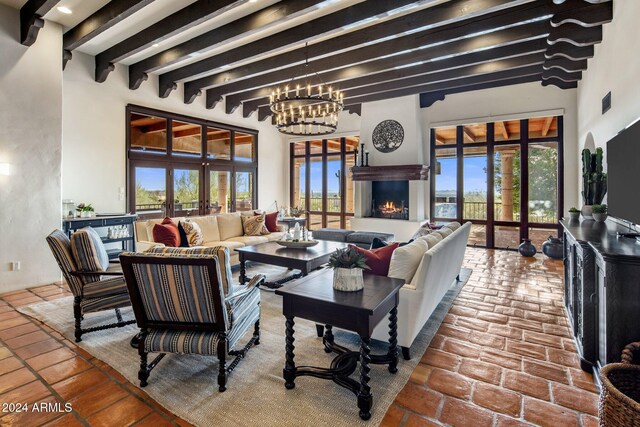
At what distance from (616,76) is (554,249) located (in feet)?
11.5

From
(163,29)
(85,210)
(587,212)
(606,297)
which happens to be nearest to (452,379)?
(606,297)

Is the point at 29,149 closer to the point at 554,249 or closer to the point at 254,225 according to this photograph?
the point at 254,225

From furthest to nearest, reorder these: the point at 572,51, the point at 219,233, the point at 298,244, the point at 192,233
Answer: the point at 219,233
the point at 192,233
the point at 572,51
the point at 298,244

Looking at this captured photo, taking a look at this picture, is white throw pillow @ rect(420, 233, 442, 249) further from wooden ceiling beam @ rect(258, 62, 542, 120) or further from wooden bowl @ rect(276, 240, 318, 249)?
wooden ceiling beam @ rect(258, 62, 542, 120)

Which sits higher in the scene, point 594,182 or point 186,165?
point 186,165

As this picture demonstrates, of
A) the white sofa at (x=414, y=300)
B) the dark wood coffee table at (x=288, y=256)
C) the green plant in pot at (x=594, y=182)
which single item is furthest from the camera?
the dark wood coffee table at (x=288, y=256)

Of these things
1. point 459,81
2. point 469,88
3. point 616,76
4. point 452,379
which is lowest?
point 452,379

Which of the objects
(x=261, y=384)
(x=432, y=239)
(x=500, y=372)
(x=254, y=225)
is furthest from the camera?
(x=254, y=225)

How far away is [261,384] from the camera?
2342mm

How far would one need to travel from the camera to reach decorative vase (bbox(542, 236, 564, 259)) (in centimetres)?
614

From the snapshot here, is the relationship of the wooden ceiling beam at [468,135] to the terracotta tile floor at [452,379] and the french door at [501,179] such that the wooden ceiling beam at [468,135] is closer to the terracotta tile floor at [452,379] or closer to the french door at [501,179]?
the french door at [501,179]

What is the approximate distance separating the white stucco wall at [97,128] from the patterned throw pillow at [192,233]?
2.20 meters

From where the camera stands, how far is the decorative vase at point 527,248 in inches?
259

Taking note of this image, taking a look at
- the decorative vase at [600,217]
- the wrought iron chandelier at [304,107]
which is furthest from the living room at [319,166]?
the decorative vase at [600,217]
